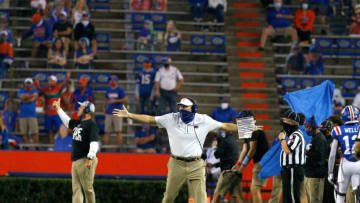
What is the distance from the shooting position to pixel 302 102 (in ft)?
64.0

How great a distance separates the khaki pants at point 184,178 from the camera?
49.9ft

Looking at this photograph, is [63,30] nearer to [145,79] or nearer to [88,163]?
[145,79]

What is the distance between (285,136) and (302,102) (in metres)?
3.24

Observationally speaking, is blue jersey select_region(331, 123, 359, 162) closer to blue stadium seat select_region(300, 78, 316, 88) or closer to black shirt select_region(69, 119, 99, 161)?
black shirt select_region(69, 119, 99, 161)

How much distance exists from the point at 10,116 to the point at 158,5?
21.9ft

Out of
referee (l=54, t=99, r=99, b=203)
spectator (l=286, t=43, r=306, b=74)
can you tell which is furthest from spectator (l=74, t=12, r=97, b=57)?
referee (l=54, t=99, r=99, b=203)

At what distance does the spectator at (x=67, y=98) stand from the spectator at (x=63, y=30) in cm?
213

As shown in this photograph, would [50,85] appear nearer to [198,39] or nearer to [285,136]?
[198,39]

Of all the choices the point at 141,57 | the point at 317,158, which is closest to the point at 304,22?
the point at 141,57

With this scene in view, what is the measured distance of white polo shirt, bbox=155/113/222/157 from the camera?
1526 cm

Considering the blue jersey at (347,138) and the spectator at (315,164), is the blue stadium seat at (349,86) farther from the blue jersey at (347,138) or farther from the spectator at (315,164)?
the blue jersey at (347,138)

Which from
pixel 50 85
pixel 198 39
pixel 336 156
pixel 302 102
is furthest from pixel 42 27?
pixel 336 156

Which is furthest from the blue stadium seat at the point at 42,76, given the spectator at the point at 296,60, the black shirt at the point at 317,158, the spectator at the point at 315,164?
the black shirt at the point at 317,158

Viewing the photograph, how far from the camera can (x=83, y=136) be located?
17453 millimetres
